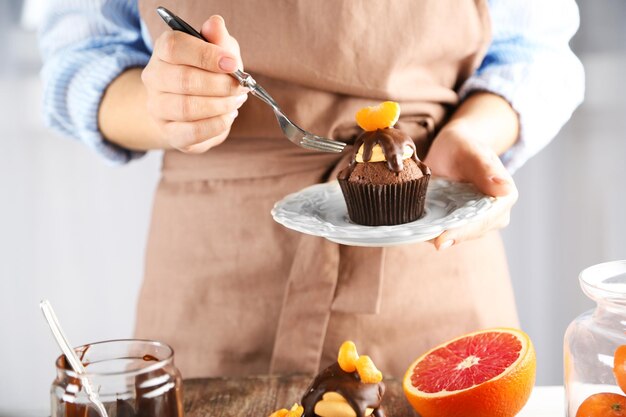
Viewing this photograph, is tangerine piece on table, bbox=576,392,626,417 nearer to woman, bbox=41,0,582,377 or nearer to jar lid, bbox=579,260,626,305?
jar lid, bbox=579,260,626,305

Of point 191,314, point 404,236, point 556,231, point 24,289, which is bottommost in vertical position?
point 24,289

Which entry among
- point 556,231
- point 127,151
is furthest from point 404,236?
point 556,231

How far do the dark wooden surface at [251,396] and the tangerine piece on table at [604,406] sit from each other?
245 mm

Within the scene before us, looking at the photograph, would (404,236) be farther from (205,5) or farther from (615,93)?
(615,93)

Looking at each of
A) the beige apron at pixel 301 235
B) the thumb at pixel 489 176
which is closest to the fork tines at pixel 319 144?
the beige apron at pixel 301 235

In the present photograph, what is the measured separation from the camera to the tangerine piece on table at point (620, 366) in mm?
938

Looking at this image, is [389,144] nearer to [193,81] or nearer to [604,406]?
[193,81]

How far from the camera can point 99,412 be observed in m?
0.92

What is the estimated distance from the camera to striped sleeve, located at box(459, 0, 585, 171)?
1469 millimetres

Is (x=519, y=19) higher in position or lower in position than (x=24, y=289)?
higher

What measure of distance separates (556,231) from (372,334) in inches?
51.6

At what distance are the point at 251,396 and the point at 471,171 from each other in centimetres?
47

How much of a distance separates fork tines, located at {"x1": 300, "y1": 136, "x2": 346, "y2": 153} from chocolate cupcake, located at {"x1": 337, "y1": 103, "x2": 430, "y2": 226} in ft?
0.11

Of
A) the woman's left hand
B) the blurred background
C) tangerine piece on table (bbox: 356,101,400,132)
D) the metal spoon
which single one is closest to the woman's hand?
the woman's left hand
